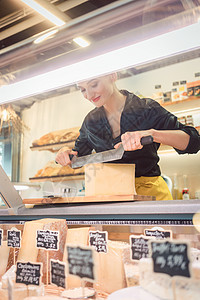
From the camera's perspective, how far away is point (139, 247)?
3.13 feet

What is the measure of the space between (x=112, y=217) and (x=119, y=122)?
93cm

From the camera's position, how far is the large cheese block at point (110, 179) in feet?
5.11

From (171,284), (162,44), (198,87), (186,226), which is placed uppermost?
(198,87)

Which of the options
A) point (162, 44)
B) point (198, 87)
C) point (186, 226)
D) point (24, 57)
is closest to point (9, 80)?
point (24, 57)

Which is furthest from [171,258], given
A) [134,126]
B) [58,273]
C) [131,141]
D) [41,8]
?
[41,8]

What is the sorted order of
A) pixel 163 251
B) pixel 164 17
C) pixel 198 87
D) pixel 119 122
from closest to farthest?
pixel 163 251 < pixel 164 17 < pixel 119 122 < pixel 198 87

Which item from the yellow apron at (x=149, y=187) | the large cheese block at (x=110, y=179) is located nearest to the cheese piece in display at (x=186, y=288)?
the large cheese block at (x=110, y=179)

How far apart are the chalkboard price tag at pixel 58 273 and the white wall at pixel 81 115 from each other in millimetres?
2634

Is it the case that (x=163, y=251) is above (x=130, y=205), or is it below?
below

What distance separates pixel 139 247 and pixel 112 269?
18 centimetres

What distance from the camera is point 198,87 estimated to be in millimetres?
3252

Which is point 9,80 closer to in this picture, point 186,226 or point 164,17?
point 164,17

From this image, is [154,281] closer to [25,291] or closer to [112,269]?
[112,269]

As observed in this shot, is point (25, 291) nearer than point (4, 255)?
Yes
